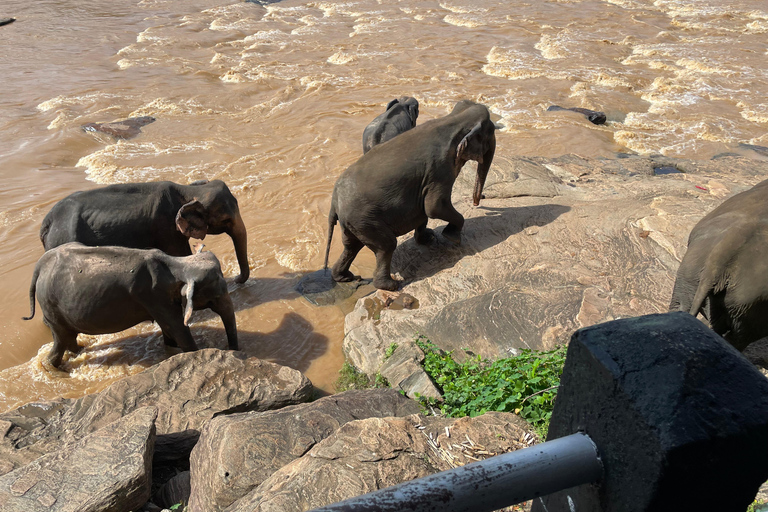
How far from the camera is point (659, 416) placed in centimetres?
102

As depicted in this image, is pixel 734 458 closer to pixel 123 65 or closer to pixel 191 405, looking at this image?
pixel 191 405

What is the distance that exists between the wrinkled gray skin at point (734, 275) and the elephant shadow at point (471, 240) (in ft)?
8.47

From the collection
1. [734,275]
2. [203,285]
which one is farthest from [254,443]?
[734,275]

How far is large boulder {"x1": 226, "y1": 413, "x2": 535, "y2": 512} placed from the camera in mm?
2881

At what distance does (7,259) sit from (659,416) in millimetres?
10225

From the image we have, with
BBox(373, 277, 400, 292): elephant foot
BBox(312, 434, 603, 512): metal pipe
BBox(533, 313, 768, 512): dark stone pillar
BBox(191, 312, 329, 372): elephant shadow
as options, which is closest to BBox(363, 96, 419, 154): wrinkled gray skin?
BBox(373, 277, 400, 292): elephant foot

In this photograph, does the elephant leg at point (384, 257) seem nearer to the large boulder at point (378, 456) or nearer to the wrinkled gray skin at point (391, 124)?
the wrinkled gray skin at point (391, 124)

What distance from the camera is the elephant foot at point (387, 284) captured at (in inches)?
275

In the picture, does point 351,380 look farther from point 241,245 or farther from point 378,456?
point 241,245

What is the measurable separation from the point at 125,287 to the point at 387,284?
Result: 303cm

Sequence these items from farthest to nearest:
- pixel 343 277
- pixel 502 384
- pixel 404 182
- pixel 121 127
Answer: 1. pixel 121 127
2. pixel 343 277
3. pixel 404 182
4. pixel 502 384

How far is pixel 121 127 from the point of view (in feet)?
45.1

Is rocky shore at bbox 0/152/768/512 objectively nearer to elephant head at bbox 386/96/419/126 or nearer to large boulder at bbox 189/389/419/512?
large boulder at bbox 189/389/419/512

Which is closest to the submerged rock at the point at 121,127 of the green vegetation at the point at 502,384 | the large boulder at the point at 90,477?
the large boulder at the point at 90,477
